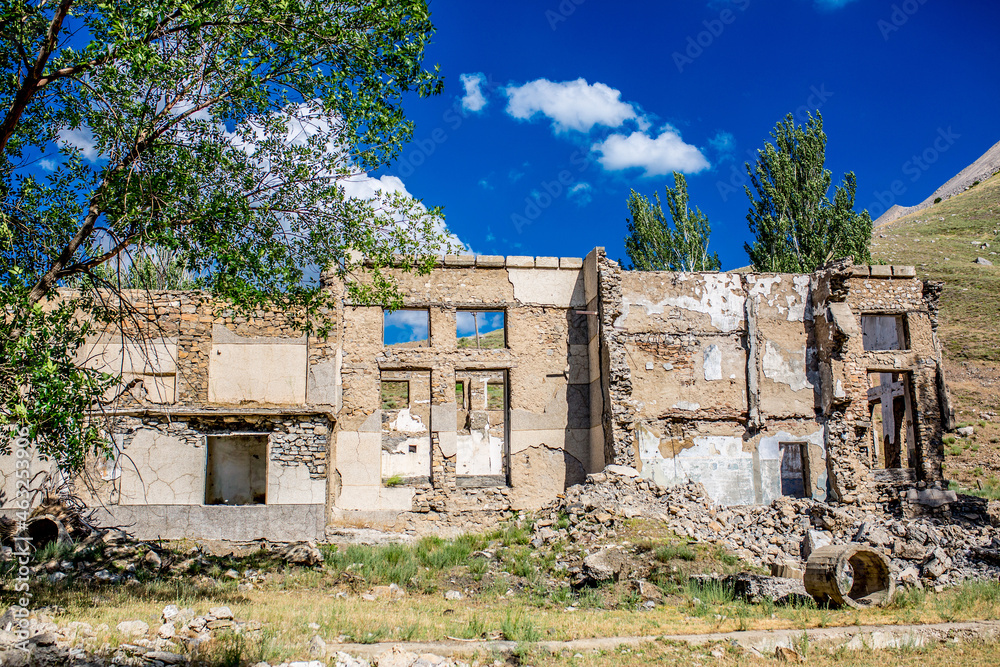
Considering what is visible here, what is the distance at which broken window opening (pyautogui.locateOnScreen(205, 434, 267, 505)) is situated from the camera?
20.3 meters

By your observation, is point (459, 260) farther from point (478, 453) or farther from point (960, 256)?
point (960, 256)

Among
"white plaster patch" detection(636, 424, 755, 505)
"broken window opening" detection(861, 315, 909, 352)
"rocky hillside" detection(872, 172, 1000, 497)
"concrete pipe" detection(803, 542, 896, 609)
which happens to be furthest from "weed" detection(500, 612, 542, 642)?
"rocky hillside" detection(872, 172, 1000, 497)

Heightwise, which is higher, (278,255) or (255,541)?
(278,255)

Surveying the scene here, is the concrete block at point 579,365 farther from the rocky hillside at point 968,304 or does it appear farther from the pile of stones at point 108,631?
the rocky hillside at point 968,304

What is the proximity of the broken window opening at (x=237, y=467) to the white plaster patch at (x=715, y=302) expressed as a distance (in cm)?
1142

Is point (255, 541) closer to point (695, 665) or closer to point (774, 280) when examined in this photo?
point (695, 665)

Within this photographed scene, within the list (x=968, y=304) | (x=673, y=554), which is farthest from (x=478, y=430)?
(x=968, y=304)

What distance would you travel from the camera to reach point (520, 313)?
16531 millimetres

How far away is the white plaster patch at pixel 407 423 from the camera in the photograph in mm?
27906

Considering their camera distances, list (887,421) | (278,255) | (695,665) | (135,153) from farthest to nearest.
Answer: (887,421), (278,255), (135,153), (695,665)

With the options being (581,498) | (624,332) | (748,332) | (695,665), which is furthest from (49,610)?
(748,332)

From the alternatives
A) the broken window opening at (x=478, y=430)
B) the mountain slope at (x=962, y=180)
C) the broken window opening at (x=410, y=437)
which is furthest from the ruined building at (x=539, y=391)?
the mountain slope at (x=962, y=180)

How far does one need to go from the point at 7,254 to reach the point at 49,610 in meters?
4.19

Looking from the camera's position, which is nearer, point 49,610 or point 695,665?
point 695,665
